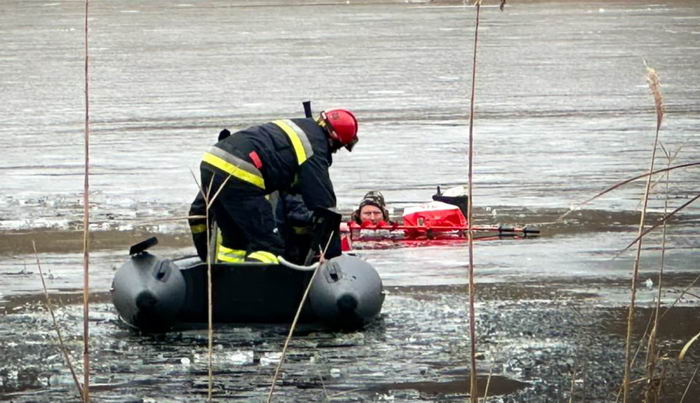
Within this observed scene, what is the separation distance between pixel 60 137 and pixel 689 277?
1012 cm

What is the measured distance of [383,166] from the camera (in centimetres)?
1606

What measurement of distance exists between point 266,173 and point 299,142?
0.90 ft

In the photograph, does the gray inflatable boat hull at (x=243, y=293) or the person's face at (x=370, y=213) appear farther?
the person's face at (x=370, y=213)

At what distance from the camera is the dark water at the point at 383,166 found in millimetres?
8094

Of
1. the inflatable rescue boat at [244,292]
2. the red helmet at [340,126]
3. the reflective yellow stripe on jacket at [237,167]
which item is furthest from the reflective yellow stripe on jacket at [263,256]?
the red helmet at [340,126]

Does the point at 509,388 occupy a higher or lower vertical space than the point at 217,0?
lower

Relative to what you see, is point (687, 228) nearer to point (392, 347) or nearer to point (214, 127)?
point (392, 347)

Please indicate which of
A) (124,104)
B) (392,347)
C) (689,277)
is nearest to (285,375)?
(392,347)

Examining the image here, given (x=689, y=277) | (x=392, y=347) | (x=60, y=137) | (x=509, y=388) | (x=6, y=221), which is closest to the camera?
(x=509, y=388)

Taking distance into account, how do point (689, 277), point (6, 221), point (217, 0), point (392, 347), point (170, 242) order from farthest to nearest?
1. point (217, 0)
2. point (6, 221)
3. point (170, 242)
4. point (689, 277)
5. point (392, 347)

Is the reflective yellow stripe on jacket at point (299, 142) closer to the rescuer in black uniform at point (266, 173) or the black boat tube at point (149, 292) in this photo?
the rescuer in black uniform at point (266, 173)

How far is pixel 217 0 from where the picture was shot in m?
51.8

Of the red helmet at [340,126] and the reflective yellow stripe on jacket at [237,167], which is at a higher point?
the red helmet at [340,126]

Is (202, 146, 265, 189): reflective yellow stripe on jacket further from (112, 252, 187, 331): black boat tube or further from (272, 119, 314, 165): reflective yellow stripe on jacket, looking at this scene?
(112, 252, 187, 331): black boat tube
